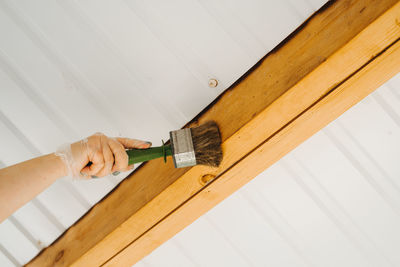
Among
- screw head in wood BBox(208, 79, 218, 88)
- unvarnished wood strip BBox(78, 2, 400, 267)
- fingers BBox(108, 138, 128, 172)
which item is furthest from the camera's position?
screw head in wood BBox(208, 79, 218, 88)

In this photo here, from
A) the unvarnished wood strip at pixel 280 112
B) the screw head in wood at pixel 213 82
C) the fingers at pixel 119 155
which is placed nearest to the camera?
the unvarnished wood strip at pixel 280 112

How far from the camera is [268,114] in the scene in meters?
0.92

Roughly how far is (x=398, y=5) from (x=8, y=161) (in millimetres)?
1755

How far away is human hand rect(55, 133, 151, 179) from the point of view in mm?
973

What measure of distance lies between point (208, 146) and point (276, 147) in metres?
0.25

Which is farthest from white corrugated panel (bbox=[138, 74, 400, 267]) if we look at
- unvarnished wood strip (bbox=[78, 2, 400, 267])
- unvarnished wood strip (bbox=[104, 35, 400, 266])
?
unvarnished wood strip (bbox=[78, 2, 400, 267])

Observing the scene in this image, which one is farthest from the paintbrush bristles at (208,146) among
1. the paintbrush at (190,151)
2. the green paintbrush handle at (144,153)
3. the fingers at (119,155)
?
the fingers at (119,155)

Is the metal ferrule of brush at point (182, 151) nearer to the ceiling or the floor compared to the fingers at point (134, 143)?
nearer to the floor

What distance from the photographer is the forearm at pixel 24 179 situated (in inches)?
33.8

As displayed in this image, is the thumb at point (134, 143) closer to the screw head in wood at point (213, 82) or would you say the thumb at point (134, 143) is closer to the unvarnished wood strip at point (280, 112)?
the unvarnished wood strip at point (280, 112)

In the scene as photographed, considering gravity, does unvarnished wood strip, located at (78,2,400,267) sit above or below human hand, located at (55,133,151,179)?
below

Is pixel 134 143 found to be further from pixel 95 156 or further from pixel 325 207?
pixel 325 207

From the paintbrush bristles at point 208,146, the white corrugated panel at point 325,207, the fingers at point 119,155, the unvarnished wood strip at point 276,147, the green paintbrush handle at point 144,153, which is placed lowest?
the white corrugated panel at point 325,207

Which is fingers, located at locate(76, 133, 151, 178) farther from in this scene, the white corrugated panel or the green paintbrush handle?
the white corrugated panel
